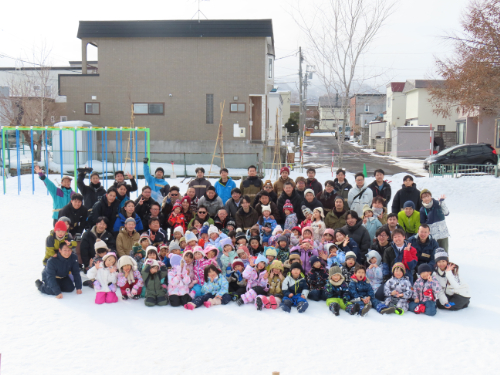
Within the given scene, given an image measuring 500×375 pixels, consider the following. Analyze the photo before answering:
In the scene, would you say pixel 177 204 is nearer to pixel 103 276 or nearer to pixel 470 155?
pixel 103 276

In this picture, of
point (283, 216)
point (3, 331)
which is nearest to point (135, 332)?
point (3, 331)

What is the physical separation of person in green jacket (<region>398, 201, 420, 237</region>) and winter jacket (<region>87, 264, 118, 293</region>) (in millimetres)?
4655

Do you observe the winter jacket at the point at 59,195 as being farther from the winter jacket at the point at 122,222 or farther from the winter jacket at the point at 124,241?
the winter jacket at the point at 124,241

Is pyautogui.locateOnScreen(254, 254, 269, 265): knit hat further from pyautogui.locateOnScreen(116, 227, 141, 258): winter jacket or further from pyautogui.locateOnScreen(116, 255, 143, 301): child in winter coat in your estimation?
pyautogui.locateOnScreen(116, 227, 141, 258): winter jacket

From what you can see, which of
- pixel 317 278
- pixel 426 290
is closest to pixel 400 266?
pixel 426 290

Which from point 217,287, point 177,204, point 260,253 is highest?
point 177,204

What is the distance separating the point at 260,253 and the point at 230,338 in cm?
219

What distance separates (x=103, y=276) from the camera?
6574mm

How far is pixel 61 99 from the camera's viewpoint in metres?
34.7

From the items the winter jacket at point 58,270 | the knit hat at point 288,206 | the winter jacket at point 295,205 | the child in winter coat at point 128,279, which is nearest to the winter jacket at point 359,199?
the winter jacket at point 295,205

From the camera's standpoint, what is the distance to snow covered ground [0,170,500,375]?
4762mm

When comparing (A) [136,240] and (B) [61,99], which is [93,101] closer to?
(B) [61,99]

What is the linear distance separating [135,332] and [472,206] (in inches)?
496

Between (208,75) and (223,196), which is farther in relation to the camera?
(208,75)
